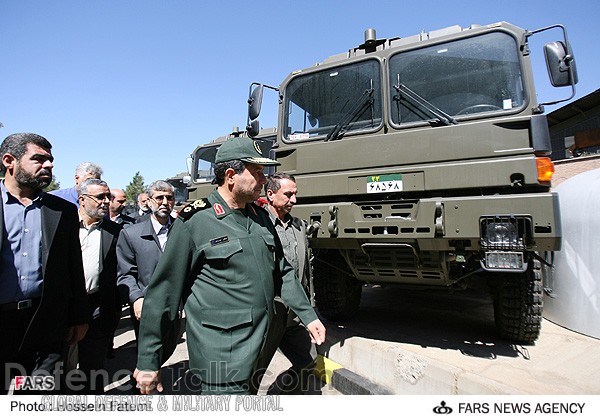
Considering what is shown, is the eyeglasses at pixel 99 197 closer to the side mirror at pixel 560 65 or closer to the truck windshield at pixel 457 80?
the truck windshield at pixel 457 80

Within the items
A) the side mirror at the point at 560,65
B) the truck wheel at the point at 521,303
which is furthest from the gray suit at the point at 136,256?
the side mirror at the point at 560,65

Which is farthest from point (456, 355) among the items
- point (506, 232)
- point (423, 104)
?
point (423, 104)

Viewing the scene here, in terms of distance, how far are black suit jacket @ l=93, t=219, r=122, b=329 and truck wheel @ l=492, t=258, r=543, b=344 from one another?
334cm

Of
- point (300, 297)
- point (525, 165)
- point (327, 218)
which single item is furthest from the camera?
point (327, 218)

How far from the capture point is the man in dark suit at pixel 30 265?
187 centimetres

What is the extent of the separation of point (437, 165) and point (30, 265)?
2884mm

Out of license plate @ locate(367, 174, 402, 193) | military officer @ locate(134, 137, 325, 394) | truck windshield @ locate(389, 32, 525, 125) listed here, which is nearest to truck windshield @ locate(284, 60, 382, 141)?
truck windshield @ locate(389, 32, 525, 125)

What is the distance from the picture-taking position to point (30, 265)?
1.95m

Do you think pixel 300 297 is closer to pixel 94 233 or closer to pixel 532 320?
pixel 94 233

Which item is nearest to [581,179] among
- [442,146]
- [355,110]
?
[442,146]

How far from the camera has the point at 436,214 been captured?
2.99 meters

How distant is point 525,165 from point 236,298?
7.71 feet

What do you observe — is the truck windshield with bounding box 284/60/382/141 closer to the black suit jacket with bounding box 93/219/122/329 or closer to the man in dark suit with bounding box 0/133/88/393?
the black suit jacket with bounding box 93/219/122/329

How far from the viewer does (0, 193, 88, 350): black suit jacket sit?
195cm
